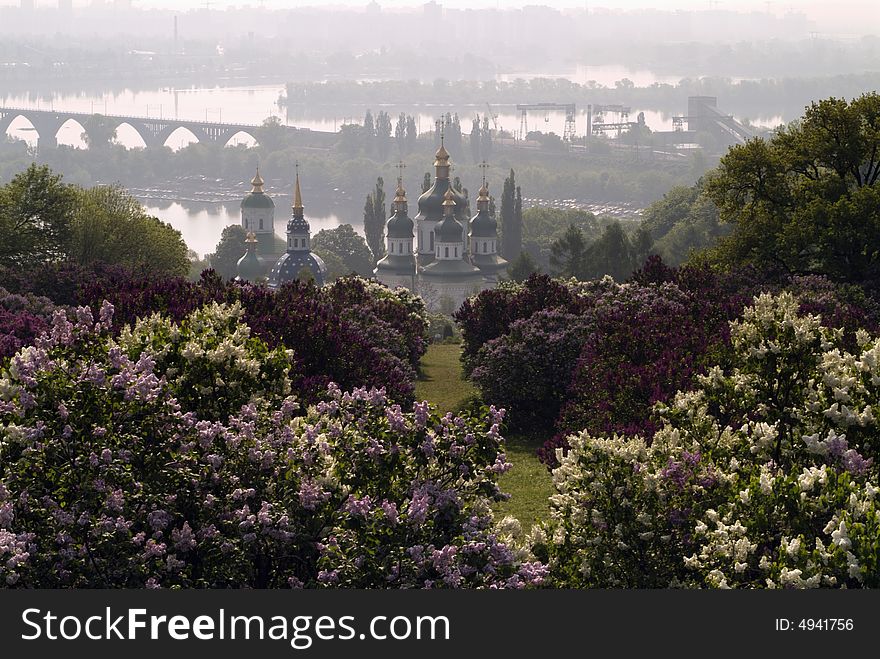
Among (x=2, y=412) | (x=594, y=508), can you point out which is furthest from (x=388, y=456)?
(x=2, y=412)

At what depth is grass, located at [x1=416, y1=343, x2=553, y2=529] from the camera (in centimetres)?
2364

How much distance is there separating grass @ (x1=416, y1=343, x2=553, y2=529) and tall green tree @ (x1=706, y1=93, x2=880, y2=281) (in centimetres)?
780

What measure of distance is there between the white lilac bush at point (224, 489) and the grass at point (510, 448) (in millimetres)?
4917

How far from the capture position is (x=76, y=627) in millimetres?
11359

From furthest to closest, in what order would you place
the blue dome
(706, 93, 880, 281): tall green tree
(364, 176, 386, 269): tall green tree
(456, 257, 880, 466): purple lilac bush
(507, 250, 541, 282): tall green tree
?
Answer: (364, 176, 386, 269): tall green tree
the blue dome
(507, 250, 541, 282): tall green tree
(706, 93, 880, 281): tall green tree
(456, 257, 880, 466): purple lilac bush

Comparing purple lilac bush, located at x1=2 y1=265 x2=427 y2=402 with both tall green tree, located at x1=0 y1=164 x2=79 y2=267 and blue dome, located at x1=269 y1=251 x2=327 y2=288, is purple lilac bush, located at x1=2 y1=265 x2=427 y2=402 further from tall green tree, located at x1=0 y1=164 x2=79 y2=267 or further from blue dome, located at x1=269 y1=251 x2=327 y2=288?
blue dome, located at x1=269 y1=251 x2=327 y2=288

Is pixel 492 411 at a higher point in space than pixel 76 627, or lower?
higher

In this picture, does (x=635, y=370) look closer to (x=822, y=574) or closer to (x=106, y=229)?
(x=822, y=574)

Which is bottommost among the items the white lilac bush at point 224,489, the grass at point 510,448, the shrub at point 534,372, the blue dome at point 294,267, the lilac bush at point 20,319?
the blue dome at point 294,267

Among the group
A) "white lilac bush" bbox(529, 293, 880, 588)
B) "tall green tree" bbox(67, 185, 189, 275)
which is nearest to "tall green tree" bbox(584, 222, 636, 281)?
"tall green tree" bbox(67, 185, 189, 275)

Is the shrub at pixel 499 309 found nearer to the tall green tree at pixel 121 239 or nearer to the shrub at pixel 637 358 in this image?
the shrub at pixel 637 358

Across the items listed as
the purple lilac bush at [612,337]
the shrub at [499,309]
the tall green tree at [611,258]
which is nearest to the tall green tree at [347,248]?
the tall green tree at [611,258]

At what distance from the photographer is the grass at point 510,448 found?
23.6m

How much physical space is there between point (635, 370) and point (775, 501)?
416 inches
